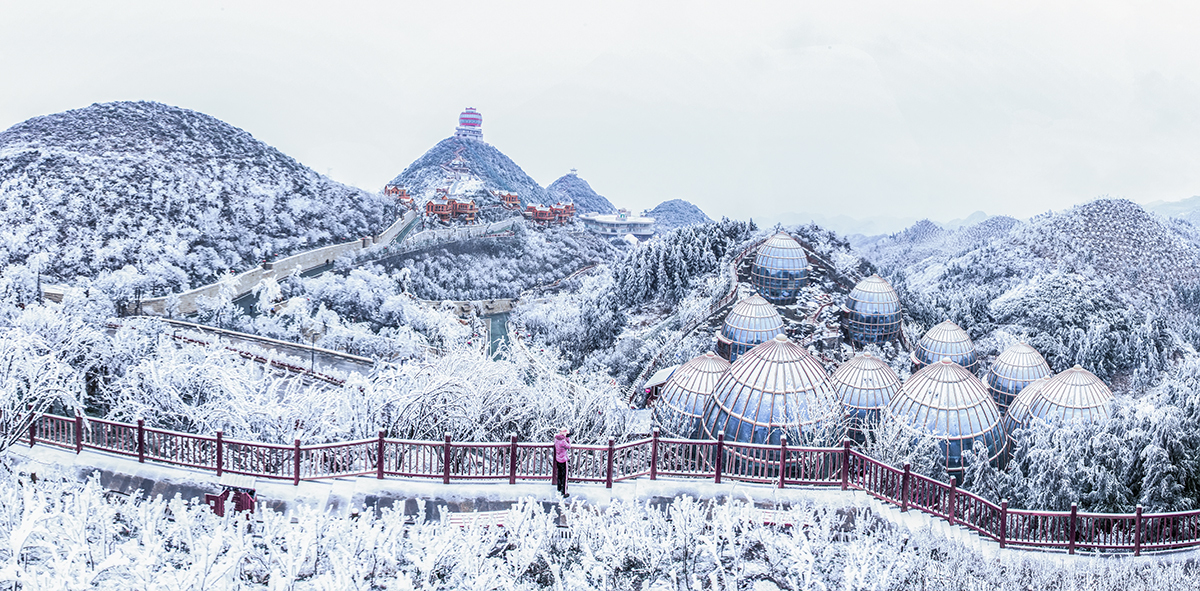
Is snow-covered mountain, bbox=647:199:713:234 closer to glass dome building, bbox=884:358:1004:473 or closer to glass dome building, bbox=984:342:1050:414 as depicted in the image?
glass dome building, bbox=984:342:1050:414

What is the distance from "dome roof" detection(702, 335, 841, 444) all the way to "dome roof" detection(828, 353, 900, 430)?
1902mm

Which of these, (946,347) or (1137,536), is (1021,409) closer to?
(946,347)

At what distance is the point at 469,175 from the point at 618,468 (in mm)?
109562

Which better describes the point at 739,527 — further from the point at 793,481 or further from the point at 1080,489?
the point at 1080,489

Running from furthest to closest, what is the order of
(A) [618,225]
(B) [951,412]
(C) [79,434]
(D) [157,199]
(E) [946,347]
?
(A) [618,225] → (D) [157,199] → (E) [946,347] → (B) [951,412] → (C) [79,434]

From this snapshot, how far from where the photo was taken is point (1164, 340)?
42344 millimetres

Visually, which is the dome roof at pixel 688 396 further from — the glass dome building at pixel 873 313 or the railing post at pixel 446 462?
the glass dome building at pixel 873 313

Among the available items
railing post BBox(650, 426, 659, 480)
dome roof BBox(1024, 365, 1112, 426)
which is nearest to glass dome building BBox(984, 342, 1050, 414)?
dome roof BBox(1024, 365, 1112, 426)

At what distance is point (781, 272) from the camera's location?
40625mm

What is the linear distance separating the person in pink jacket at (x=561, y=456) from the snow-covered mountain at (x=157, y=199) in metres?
36.6

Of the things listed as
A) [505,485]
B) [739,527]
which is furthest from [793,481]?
[505,485]

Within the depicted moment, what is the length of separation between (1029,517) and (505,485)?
8668 mm

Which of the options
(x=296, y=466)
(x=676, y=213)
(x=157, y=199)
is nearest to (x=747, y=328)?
(x=296, y=466)

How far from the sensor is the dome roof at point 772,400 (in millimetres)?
18984
